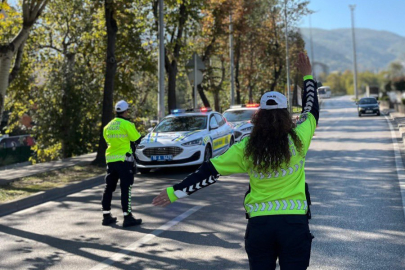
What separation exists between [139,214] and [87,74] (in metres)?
22.0

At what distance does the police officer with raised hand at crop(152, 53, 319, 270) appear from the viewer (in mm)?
3281

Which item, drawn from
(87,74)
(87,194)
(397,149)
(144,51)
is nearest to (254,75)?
(87,74)

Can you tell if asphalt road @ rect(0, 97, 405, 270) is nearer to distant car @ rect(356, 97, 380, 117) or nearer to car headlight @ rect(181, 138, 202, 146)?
car headlight @ rect(181, 138, 202, 146)

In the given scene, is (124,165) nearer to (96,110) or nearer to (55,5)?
(96,110)

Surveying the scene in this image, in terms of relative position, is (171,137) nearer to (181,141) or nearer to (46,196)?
(181,141)

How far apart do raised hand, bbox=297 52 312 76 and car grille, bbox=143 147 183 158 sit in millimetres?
10354

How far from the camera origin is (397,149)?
17.7 meters

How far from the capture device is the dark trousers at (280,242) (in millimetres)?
3258

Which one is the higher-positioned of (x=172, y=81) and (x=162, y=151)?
(x=172, y=81)

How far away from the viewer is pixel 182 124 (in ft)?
52.5

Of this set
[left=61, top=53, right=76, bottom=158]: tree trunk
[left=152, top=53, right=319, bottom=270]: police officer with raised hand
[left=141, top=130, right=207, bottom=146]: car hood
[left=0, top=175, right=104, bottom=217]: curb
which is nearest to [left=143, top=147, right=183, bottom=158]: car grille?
[left=141, top=130, right=207, bottom=146]: car hood

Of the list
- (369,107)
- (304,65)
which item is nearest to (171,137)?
(304,65)

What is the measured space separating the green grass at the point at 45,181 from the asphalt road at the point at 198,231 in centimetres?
93

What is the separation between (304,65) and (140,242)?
4.00 metres
